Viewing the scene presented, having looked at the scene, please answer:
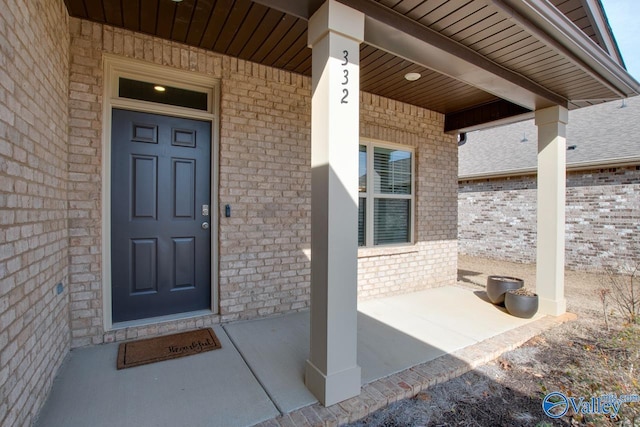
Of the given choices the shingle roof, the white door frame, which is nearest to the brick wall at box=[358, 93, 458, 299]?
the white door frame

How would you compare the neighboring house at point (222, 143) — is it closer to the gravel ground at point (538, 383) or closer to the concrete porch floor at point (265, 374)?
the concrete porch floor at point (265, 374)

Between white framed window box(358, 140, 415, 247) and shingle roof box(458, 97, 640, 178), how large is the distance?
4.67m

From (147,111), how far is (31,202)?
1.51 metres

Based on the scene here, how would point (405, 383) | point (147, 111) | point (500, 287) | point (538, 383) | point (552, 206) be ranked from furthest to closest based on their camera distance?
point (500, 287)
point (552, 206)
point (147, 111)
point (538, 383)
point (405, 383)

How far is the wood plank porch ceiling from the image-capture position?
7.86ft

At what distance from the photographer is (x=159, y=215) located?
3105mm

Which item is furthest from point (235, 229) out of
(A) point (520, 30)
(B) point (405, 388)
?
(A) point (520, 30)

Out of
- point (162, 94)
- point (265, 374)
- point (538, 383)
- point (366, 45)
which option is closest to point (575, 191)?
point (538, 383)

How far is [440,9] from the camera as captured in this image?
7.50 feet

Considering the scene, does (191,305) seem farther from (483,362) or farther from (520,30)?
(520,30)

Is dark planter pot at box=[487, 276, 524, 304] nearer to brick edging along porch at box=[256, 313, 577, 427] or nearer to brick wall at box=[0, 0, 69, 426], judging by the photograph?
brick edging along porch at box=[256, 313, 577, 427]

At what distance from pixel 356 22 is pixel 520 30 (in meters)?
1.45

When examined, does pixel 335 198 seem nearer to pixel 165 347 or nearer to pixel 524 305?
pixel 165 347

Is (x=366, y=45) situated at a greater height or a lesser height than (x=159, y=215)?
greater
